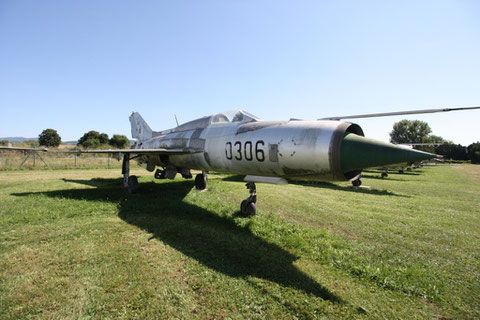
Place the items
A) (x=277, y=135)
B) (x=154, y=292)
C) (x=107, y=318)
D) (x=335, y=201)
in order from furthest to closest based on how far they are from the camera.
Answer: (x=335, y=201), (x=277, y=135), (x=154, y=292), (x=107, y=318)

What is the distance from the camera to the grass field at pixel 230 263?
8.71ft

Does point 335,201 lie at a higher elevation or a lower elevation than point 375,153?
lower

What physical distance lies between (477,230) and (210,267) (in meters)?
6.88

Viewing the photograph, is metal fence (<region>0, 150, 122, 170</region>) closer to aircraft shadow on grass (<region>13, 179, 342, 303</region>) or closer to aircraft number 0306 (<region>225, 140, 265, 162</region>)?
aircraft shadow on grass (<region>13, 179, 342, 303</region>)

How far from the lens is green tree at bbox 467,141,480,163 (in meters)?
70.1

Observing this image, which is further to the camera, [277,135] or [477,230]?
[477,230]

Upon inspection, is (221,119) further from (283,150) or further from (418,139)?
(418,139)

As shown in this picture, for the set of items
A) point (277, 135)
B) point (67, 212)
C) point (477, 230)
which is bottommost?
point (477, 230)

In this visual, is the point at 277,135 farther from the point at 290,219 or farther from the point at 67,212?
the point at 67,212

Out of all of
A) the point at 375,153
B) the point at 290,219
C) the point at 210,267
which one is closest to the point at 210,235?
the point at 210,267

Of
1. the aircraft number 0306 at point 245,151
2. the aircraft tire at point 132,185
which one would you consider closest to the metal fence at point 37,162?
the aircraft tire at point 132,185

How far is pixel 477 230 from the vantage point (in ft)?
18.7

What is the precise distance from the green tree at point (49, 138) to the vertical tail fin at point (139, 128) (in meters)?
56.6

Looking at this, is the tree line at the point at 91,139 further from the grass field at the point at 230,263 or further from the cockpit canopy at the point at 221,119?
the grass field at the point at 230,263
